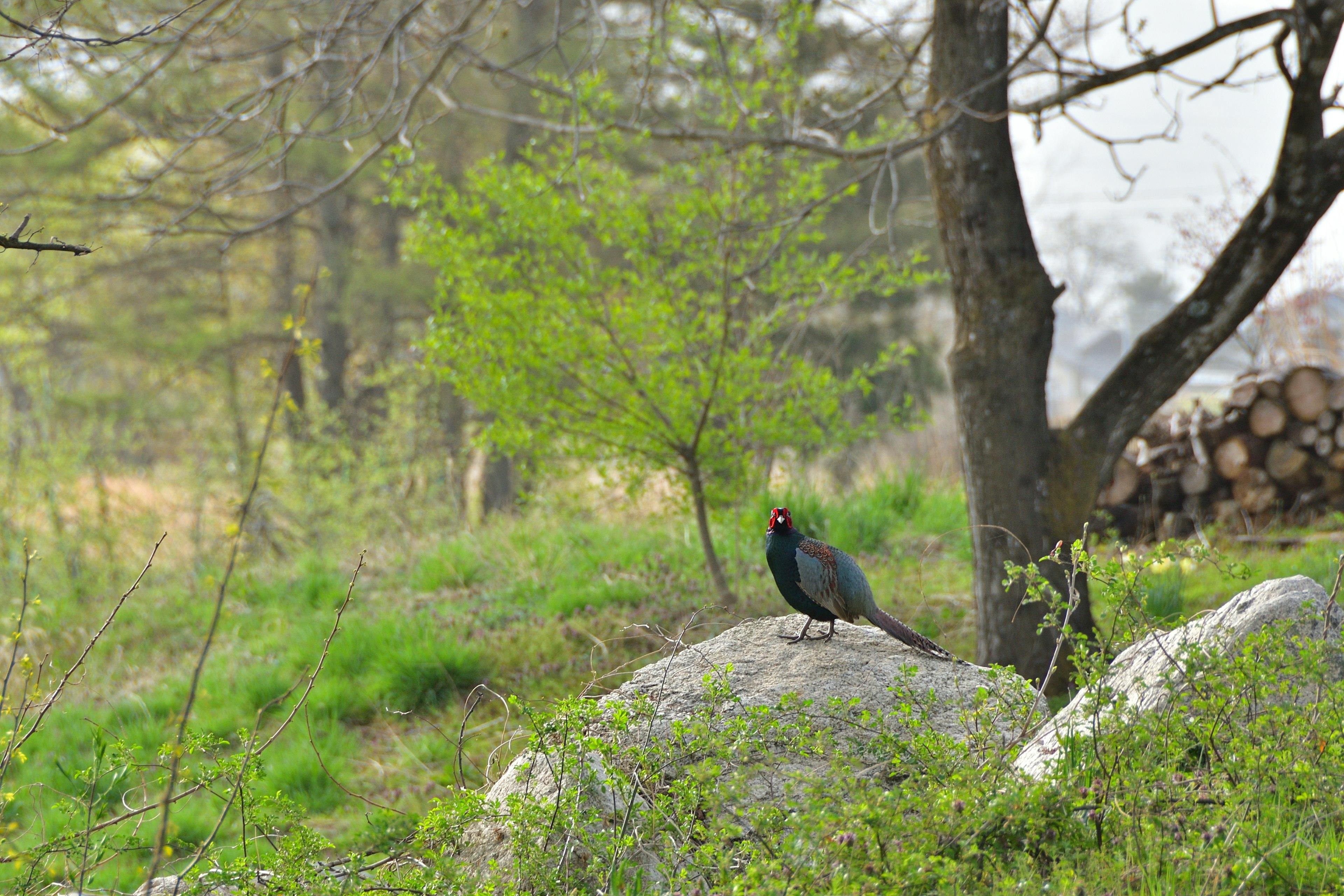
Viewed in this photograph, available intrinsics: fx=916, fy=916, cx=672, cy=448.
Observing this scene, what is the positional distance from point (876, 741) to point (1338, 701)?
3.76 ft

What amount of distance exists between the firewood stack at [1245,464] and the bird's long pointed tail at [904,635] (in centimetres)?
392

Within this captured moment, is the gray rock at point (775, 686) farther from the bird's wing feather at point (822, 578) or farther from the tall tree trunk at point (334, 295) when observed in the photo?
the tall tree trunk at point (334, 295)

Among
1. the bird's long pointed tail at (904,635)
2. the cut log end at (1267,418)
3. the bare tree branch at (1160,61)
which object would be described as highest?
the bare tree branch at (1160,61)

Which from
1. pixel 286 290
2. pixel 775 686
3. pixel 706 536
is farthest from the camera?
pixel 286 290

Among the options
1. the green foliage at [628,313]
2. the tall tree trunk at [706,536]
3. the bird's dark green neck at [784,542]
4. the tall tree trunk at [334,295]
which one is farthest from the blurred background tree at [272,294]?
the bird's dark green neck at [784,542]

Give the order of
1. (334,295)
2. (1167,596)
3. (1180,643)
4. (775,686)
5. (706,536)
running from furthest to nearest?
(334,295), (706,536), (1167,596), (775,686), (1180,643)

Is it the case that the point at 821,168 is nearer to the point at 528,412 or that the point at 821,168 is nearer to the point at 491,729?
the point at 528,412

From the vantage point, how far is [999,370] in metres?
4.12

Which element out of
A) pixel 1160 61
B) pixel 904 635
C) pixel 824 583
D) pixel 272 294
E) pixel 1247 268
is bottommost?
pixel 904 635

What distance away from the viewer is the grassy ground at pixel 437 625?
14.5 feet

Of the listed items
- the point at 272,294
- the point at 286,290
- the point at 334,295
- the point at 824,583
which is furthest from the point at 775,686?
the point at 272,294

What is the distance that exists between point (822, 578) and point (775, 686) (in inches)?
14.6

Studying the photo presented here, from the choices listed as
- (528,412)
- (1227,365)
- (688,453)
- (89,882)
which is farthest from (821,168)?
(1227,365)

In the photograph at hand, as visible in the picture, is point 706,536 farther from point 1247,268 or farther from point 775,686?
point 1247,268
